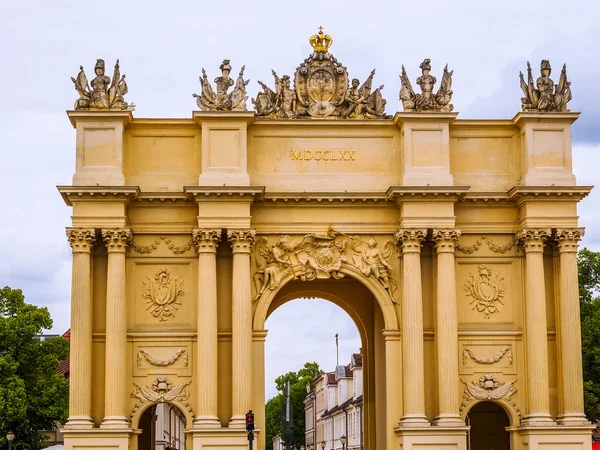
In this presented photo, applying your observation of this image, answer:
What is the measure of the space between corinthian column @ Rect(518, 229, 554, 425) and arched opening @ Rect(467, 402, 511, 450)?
3.51 m

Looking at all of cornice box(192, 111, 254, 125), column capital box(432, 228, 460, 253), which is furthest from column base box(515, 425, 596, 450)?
cornice box(192, 111, 254, 125)

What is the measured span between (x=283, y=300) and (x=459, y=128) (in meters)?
8.44

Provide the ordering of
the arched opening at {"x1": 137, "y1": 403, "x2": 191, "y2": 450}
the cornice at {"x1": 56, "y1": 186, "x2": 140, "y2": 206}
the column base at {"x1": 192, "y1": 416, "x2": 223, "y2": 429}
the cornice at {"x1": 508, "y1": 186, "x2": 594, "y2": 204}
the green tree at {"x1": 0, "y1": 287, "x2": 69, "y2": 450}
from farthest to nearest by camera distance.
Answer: the green tree at {"x1": 0, "y1": 287, "x2": 69, "y2": 450} < the arched opening at {"x1": 137, "y1": 403, "x2": 191, "y2": 450} < the cornice at {"x1": 508, "y1": 186, "x2": 594, "y2": 204} < the cornice at {"x1": 56, "y1": 186, "x2": 140, "y2": 206} < the column base at {"x1": 192, "y1": 416, "x2": 223, "y2": 429}

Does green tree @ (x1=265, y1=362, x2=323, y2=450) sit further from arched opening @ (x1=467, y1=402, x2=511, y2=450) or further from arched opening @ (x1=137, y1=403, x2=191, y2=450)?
A: arched opening @ (x1=467, y1=402, x2=511, y2=450)

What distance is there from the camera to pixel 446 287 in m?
39.9

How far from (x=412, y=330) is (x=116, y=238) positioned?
8929 mm

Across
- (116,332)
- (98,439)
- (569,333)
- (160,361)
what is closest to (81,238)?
(116,332)

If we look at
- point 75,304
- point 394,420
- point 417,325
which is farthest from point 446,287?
point 75,304

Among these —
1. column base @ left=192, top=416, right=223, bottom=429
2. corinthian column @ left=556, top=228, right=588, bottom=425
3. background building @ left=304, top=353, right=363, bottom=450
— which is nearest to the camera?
column base @ left=192, top=416, right=223, bottom=429

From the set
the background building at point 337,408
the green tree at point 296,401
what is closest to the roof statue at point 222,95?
the background building at point 337,408

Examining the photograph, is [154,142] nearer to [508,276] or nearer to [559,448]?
[508,276]

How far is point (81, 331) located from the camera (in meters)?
39.2

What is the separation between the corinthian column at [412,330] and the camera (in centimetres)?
3941

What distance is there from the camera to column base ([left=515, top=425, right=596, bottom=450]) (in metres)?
39.2
